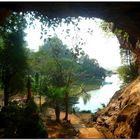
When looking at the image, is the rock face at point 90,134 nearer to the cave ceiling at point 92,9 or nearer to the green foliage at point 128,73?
the cave ceiling at point 92,9

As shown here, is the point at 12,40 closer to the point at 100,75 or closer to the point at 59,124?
the point at 59,124

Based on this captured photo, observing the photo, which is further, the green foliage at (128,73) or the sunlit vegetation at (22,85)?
the green foliage at (128,73)

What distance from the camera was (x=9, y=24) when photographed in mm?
17766

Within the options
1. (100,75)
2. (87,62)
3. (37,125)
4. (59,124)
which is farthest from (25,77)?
(100,75)

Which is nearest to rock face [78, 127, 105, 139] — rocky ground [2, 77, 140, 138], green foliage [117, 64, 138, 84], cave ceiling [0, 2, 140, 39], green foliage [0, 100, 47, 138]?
rocky ground [2, 77, 140, 138]

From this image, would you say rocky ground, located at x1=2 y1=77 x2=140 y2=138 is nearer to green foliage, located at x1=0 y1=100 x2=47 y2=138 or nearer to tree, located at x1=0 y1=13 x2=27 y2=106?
green foliage, located at x1=0 y1=100 x2=47 y2=138

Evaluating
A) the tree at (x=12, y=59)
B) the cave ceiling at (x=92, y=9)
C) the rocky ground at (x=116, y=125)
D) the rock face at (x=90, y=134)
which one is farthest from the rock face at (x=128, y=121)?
the tree at (x=12, y=59)

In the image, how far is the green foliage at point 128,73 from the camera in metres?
29.6

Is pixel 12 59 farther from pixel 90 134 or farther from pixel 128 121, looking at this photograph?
pixel 128 121

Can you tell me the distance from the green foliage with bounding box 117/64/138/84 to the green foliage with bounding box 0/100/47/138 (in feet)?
60.5

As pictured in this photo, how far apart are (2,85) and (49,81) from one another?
14.8ft

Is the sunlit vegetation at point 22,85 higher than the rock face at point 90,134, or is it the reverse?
the sunlit vegetation at point 22,85

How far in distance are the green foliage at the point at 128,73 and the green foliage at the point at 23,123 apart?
1846 centimetres

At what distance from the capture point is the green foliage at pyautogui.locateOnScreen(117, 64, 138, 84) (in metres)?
29.6
